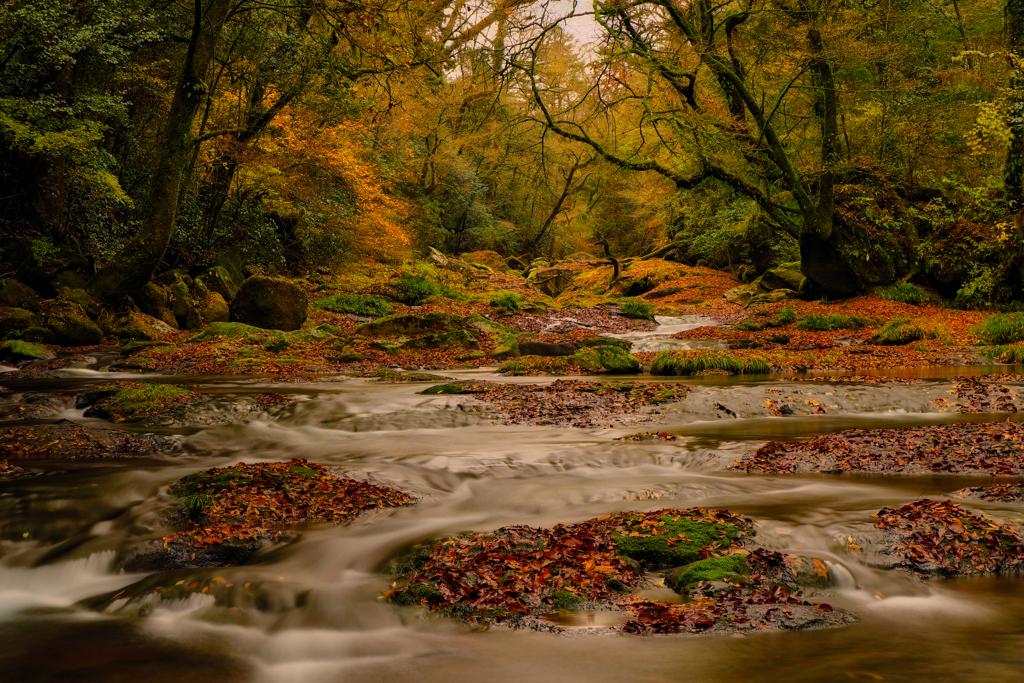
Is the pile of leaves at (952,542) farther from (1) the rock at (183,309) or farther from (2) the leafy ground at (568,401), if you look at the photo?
(1) the rock at (183,309)

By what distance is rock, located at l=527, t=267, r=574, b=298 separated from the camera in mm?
33397

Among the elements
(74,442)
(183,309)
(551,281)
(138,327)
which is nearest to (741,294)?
(551,281)

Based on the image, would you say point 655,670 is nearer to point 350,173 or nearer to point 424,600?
point 424,600

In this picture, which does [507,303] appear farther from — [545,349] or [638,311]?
[545,349]

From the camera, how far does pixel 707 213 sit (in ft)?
98.6

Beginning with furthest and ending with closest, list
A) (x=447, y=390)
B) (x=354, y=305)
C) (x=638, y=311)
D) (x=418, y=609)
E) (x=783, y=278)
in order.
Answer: (x=783, y=278) < (x=638, y=311) < (x=354, y=305) < (x=447, y=390) < (x=418, y=609)

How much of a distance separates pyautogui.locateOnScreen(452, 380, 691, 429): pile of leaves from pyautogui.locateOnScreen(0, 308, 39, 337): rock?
10417 mm

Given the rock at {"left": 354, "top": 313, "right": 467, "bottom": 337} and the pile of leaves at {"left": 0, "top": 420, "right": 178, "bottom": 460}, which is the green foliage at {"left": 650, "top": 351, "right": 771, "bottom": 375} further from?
the pile of leaves at {"left": 0, "top": 420, "right": 178, "bottom": 460}

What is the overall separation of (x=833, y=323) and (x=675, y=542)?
51.5ft

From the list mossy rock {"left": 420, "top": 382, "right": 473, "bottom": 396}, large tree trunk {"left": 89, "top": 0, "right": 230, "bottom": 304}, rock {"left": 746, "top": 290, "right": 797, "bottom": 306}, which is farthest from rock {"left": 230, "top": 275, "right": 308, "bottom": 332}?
rock {"left": 746, "top": 290, "right": 797, "bottom": 306}

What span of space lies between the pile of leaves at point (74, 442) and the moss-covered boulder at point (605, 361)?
8.23 m

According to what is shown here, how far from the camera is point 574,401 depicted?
29.3 feet

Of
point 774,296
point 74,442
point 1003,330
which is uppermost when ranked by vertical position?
point 774,296

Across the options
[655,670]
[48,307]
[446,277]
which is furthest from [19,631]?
[446,277]
